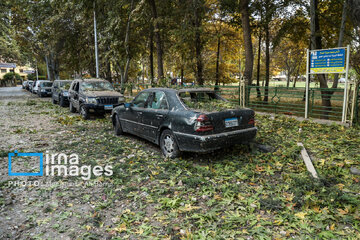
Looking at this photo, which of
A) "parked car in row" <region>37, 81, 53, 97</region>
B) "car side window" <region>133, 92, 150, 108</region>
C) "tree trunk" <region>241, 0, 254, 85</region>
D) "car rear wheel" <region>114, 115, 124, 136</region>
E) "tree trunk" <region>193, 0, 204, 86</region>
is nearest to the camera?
"car side window" <region>133, 92, 150, 108</region>

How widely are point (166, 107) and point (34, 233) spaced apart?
12.0 feet

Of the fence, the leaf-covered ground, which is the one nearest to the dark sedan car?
the leaf-covered ground

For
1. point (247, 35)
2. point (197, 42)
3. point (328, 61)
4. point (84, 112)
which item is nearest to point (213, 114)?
point (328, 61)

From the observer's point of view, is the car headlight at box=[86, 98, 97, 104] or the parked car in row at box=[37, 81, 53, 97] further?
the parked car in row at box=[37, 81, 53, 97]

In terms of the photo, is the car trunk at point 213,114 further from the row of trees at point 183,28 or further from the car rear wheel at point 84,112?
the car rear wheel at point 84,112

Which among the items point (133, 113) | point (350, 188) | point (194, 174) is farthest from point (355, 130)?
point (133, 113)

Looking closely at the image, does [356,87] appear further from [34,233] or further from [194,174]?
[34,233]

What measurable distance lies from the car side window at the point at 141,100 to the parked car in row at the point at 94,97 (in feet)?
14.7

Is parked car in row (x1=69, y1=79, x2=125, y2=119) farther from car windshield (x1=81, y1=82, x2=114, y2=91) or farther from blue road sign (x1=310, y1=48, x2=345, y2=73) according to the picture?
blue road sign (x1=310, y1=48, x2=345, y2=73)

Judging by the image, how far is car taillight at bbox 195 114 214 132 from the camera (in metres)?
5.15

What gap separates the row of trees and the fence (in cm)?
146

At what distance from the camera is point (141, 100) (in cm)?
710

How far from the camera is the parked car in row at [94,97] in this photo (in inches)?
444

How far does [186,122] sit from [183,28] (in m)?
11.7
